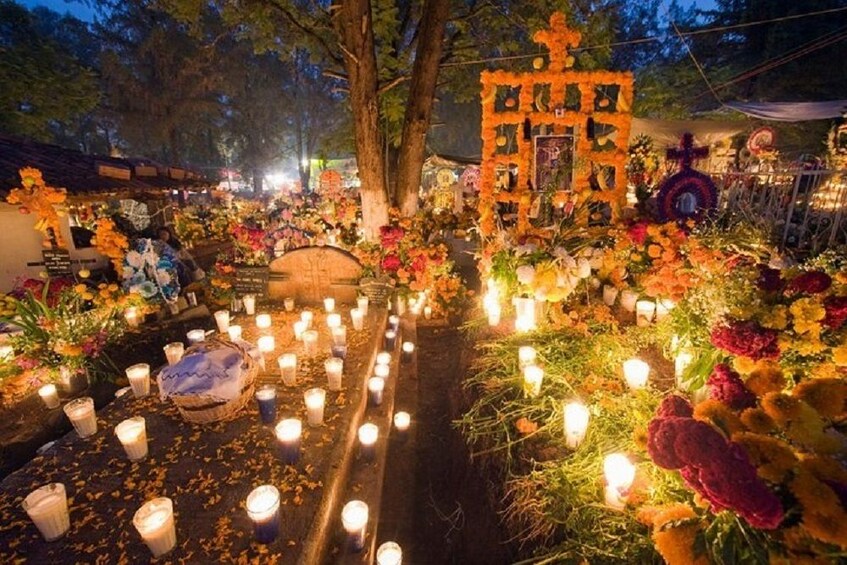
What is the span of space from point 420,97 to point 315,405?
7075mm

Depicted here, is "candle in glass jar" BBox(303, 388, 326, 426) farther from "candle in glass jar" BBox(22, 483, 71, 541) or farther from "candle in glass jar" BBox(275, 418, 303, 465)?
"candle in glass jar" BBox(22, 483, 71, 541)

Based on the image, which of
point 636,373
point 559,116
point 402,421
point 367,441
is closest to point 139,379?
point 367,441

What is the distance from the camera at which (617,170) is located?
8.74 meters

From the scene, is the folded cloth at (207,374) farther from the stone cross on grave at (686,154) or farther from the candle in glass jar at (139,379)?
the stone cross on grave at (686,154)

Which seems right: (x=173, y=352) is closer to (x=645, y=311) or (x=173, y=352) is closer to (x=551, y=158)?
(x=645, y=311)

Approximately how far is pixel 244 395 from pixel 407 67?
→ 9.65 m

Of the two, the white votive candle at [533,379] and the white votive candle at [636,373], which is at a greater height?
the white votive candle at [636,373]

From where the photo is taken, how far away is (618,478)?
3.03 meters

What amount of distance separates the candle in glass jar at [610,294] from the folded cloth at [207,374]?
5.53 m

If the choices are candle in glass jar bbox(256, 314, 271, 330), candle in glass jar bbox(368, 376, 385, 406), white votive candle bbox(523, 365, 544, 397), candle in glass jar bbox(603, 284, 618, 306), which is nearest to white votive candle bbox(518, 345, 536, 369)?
white votive candle bbox(523, 365, 544, 397)

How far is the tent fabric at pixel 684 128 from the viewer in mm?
14375

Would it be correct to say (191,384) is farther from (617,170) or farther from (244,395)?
(617,170)

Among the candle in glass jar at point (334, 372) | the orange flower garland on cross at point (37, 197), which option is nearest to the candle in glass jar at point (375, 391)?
the candle in glass jar at point (334, 372)

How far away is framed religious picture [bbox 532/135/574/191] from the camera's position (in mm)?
9258
